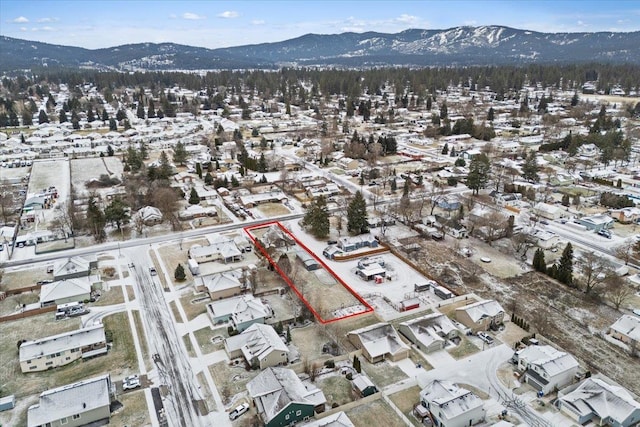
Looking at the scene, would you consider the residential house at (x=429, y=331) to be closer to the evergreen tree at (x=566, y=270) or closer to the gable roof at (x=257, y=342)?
the gable roof at (x=257, y=342)

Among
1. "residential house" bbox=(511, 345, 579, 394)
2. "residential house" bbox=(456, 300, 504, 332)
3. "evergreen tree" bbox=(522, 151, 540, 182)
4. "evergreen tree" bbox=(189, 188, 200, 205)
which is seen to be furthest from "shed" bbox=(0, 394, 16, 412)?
"evergreen tree" bbox=(522, 151, 540, 182)

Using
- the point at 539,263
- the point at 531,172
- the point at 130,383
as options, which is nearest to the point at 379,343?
the point at 130,383

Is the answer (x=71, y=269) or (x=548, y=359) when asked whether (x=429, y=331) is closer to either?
(x=548, y=359)

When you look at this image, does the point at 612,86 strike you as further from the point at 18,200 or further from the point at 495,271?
the point at 18,200

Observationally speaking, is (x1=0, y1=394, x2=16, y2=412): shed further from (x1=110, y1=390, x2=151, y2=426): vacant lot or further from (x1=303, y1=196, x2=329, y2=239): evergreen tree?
(x1=303, y1=196, x2=329, y2=239): evergreen tree

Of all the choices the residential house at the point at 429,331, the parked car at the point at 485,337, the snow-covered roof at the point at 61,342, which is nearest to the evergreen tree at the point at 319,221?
the residential house at the point at 429,331

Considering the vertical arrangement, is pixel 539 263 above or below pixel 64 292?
below
